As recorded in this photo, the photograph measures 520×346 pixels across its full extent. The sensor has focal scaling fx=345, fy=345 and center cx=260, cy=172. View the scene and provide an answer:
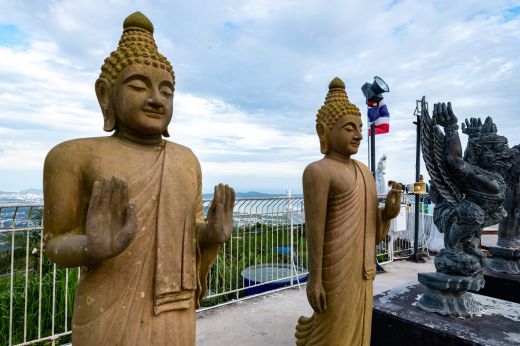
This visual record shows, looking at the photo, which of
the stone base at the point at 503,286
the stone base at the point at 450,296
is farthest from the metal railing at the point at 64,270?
the stone base at the point at 503,286

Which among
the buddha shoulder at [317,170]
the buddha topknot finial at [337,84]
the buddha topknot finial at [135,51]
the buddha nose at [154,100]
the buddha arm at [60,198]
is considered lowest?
the buddha arm at [60,198]

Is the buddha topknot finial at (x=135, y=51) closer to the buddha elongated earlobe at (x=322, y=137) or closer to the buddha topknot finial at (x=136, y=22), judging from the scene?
the buddha topknot finial at (x=136, y=22)

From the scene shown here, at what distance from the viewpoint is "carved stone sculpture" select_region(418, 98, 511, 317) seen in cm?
373

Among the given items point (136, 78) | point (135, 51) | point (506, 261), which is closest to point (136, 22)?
point (135, 51)

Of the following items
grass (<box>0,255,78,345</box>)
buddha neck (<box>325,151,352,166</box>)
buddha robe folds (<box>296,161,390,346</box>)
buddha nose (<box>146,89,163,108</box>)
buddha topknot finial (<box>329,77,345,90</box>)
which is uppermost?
buddha topknot finial (<box>329,77,345,90</box>)

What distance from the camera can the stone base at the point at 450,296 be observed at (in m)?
3.64

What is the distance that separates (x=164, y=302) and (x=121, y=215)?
49 centimetres

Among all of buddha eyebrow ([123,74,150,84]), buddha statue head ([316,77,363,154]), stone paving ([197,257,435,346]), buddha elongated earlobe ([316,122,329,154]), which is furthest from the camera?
stone paving ([197,257,435,346])

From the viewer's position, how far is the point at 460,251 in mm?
3896

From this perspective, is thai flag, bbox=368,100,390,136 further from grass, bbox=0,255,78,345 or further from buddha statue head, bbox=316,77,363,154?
grass, bbox=0,255,78,345

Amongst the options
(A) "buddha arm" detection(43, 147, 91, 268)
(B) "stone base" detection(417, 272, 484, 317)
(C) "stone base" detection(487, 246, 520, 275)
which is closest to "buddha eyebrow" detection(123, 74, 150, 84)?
(A) "buddha arm" detection(43, 147, 91, 268)

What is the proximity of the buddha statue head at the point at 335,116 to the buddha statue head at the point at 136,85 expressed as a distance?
146cm

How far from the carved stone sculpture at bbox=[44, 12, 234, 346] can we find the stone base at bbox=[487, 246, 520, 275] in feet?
19.6

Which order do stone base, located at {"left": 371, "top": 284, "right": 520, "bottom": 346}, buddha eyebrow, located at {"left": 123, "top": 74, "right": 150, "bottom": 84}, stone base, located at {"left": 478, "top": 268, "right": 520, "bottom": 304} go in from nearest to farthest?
buddha eyebrow, located at {"left": 123, "top": 74, "right": 150, "bottom": 84}, stone base, located at {"left": 371, "top": 284, "right": 520, "bottom": 346}, stone base, located at {"left": 478, "top": 268, "right": 520, "bottom": 304}
